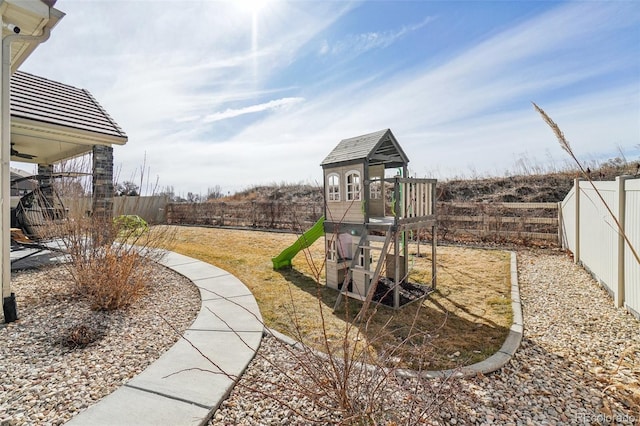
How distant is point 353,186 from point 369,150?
75cm

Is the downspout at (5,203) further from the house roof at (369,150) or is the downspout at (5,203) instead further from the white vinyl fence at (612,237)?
the white vinyl fence at (612,237)

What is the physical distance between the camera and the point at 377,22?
609cm

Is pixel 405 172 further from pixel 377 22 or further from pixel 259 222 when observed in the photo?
pixel 259 222

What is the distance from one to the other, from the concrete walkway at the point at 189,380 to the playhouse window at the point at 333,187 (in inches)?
116

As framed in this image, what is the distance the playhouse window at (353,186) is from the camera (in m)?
5.38

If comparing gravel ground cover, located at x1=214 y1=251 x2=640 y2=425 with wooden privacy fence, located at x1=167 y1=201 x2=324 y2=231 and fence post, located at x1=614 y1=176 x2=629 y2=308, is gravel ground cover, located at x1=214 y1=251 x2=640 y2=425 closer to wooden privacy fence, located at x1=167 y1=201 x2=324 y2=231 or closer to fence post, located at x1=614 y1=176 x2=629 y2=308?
fence post, located at x1=614 y1=176 x2=629 y2=308

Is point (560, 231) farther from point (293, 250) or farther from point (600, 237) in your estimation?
point (293, 250)

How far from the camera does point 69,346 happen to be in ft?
9.73

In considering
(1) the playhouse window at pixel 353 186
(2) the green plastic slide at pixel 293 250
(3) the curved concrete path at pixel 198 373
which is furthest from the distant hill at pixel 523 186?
(3) the curved concrete path at pixel 198 373

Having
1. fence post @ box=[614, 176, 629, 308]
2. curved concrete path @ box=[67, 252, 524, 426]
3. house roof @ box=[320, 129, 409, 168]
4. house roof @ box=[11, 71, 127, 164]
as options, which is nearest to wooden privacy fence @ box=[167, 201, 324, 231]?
house roof @ box=[320, 129, 409, 168]

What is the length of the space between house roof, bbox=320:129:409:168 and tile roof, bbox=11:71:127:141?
20.1 ft

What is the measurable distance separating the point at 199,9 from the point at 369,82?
4.23 metres

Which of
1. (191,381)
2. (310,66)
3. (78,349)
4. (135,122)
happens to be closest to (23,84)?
(135,122)

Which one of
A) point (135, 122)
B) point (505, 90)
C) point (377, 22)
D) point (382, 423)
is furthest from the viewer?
point (135, 122)
